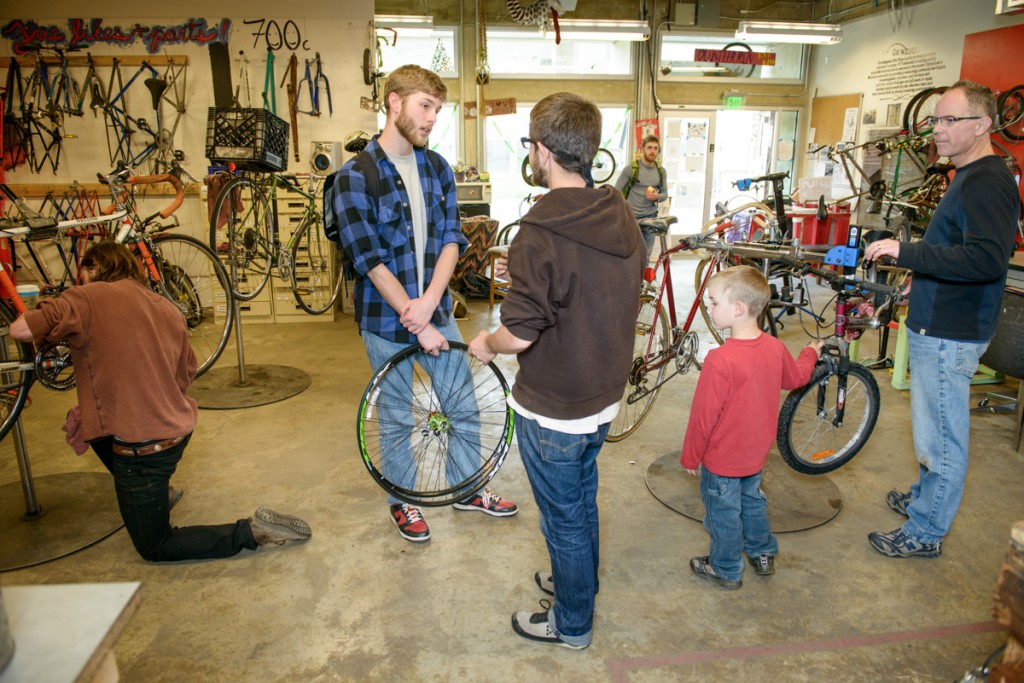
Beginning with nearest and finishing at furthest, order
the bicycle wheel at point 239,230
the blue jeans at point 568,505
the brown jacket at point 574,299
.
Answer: the brown jacket at point 574,299 → the blue jeans at point 568,505 → the bicycle wheel at point 239,230

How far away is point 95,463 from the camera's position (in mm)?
3271

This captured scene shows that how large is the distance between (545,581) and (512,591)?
12 centimetres

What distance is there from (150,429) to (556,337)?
1.44 m

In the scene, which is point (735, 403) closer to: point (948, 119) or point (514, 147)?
point (948, 119)

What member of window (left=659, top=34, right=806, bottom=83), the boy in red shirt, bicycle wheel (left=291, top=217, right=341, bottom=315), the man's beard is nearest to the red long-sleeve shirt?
the boy in red shirt

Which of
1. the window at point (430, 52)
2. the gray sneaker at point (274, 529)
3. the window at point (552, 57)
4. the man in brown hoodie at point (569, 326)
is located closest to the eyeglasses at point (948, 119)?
the man in brown hoodie at point (569, 326)

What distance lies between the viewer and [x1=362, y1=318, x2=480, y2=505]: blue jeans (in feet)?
7.97

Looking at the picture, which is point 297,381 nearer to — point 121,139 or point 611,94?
point 121,139

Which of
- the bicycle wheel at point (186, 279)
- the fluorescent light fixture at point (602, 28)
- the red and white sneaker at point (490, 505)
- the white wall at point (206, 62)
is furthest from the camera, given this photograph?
the fluorescent light fixture at point (602, 28)

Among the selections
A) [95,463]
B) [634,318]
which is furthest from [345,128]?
[634,318]

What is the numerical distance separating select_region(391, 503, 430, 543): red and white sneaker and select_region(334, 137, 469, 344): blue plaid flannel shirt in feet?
2.29

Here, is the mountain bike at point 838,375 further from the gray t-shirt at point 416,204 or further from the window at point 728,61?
the window at point 728,61

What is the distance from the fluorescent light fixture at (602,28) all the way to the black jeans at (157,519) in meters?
7.35

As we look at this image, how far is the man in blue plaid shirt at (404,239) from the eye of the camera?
219 centimetres
